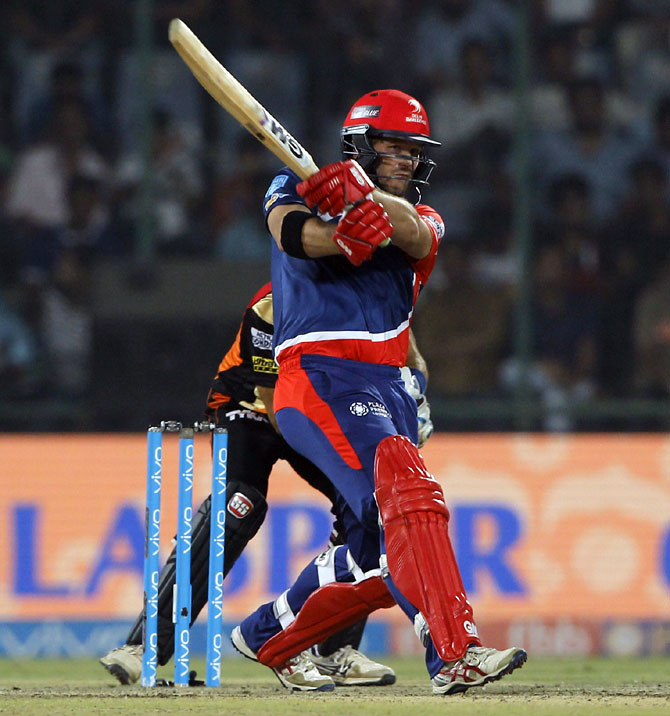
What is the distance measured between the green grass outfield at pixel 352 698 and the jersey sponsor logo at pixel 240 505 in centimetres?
56

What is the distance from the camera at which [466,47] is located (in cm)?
1000

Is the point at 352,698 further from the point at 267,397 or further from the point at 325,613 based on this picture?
the point at 267,397

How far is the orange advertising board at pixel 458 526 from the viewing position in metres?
7.43

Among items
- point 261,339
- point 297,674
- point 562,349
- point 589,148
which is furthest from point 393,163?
point 589,148

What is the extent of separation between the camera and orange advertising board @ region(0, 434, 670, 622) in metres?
7.43

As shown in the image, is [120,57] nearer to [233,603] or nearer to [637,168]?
[637,168]

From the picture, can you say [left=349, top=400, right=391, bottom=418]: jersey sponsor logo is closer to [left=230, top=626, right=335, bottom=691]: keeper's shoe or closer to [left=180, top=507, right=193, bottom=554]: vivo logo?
[left=180, top=507, right=193, bottom=554]: vivo logo

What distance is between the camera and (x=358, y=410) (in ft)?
13.8

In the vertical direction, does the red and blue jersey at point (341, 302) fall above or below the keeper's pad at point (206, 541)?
above

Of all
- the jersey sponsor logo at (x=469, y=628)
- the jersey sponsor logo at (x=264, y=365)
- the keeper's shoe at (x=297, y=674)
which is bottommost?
the keeper's shoe at (x=297, y=674)

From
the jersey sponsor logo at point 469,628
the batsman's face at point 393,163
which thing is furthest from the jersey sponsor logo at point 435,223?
the jersey sponsor logo at point 469,628

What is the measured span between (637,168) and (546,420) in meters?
2.13

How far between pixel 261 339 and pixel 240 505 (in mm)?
587

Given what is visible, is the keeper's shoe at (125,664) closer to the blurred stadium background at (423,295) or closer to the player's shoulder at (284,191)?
the player's shoulder at (284,191)
